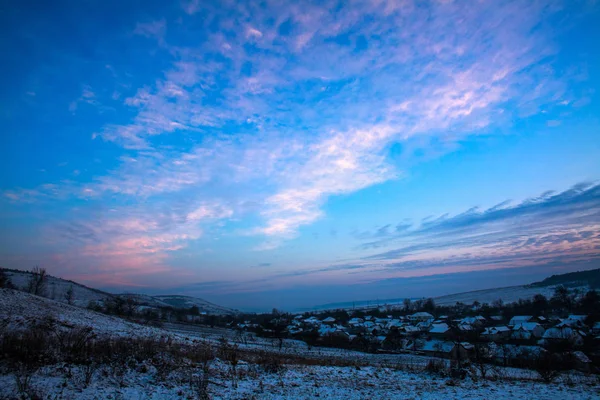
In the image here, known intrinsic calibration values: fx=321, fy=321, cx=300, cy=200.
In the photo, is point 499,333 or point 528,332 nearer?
point 528,332

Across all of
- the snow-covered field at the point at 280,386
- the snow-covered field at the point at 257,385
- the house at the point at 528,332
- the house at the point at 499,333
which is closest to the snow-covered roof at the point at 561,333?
the house at the point at 528,332

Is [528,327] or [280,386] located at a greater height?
[280,386]

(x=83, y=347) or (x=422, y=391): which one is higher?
(x=83, y=347)

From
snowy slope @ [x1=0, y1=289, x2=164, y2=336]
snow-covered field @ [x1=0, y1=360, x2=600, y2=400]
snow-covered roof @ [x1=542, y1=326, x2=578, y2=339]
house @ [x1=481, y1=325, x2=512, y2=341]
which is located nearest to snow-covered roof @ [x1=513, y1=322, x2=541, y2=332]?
house @ [x1=481, y1=325, x2=512, y2=341]

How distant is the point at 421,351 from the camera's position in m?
54.6

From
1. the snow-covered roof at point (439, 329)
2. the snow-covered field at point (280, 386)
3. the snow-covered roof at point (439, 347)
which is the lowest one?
the snow-covered roof at point (439, 329)

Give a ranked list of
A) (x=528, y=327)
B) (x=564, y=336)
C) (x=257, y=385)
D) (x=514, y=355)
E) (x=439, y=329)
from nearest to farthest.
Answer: (x=257, y=385) < (x=514, y=355) < (x=564, y=336) < (x=528, y=327) < (x=439, y=329)

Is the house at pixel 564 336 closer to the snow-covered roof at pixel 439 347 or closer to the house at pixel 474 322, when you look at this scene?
the snow-covered roof at pixel 439 347

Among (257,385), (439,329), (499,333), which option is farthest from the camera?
(439,329)

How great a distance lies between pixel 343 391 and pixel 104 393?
7416 mm

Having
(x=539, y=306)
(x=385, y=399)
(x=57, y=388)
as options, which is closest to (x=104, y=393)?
(x=57, y=388)

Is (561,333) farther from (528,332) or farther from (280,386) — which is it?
(280,386)

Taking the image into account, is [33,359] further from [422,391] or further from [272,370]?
[422,391]

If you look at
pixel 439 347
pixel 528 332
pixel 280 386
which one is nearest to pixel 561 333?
pixel 528 332
